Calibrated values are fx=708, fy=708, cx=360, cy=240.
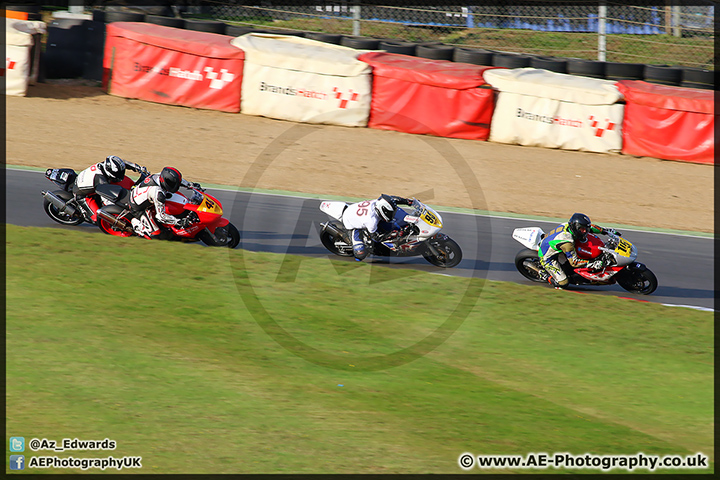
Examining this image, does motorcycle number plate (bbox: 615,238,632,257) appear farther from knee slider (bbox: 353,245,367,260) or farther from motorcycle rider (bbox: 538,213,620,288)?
knee slider (bbox: 353,245,367,260)

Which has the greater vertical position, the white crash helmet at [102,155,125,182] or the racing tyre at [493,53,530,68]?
the racing tyre at [493,53,530,68]

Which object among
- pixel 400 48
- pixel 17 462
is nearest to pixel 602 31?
pixel 400 48

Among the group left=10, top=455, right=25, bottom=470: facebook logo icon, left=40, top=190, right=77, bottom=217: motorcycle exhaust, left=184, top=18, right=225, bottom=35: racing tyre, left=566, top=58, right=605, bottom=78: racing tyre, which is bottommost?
left=10, top=455, right=25, bottom=470: facebook logo icon

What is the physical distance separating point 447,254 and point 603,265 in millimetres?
2598

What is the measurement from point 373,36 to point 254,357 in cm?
1760

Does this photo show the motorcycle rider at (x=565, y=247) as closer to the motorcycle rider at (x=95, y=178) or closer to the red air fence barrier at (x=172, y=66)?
the motorcycle rider at (x=95, y=178)

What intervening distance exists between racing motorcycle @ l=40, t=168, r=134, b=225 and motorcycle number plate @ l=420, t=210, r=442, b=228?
5.24m

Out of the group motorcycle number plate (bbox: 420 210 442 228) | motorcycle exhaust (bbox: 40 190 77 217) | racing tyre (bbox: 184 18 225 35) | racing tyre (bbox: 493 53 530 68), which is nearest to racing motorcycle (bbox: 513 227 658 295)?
motorcycle number plate (bbox: 420 210 442 228)

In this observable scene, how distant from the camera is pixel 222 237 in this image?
12.1 metres

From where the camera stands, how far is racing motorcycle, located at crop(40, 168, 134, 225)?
40.3 feet

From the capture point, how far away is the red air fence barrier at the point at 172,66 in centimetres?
2005

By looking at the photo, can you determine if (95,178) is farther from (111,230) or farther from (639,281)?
(639,281)
